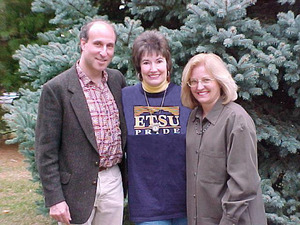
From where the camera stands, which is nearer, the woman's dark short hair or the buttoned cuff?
the buttoned cuff

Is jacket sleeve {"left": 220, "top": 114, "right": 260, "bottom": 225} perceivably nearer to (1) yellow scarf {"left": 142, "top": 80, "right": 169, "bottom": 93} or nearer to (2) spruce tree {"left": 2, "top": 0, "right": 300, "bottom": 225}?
(1) yellow scarf {"left": 142, "top": 80, "right": 169, "bottom": 93}

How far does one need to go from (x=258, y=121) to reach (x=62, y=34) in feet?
7.30

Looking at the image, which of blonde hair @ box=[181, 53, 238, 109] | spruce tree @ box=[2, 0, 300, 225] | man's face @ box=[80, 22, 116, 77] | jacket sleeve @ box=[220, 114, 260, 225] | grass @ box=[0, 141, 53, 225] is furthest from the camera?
grass @ box=[0, 141, 53, 225]

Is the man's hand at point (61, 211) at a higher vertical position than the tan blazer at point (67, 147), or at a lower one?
lower

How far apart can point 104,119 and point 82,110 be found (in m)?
0.17

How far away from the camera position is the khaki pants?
8.35 feet

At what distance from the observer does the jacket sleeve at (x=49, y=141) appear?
2342 mm

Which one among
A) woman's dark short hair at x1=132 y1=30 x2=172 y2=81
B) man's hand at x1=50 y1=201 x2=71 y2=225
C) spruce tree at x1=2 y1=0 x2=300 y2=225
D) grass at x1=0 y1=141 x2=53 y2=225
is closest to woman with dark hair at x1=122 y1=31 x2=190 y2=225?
woman's dark short hair at x1=132 y1=30 x2=172 y2=81

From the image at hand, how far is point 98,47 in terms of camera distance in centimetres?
246

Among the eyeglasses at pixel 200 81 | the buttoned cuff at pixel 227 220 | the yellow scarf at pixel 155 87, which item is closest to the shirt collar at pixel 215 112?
the eyeglasses at pixel 200 81

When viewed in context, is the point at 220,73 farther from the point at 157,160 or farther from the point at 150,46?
the point at 157,160

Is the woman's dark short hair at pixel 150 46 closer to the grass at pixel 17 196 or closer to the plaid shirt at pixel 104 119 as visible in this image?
the plaid shirt at pixel 104 119

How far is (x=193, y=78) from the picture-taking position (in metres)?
2.27

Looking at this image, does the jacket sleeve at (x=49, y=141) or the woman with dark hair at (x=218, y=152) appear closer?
the woman with dark hair at (x=218, y=152)
